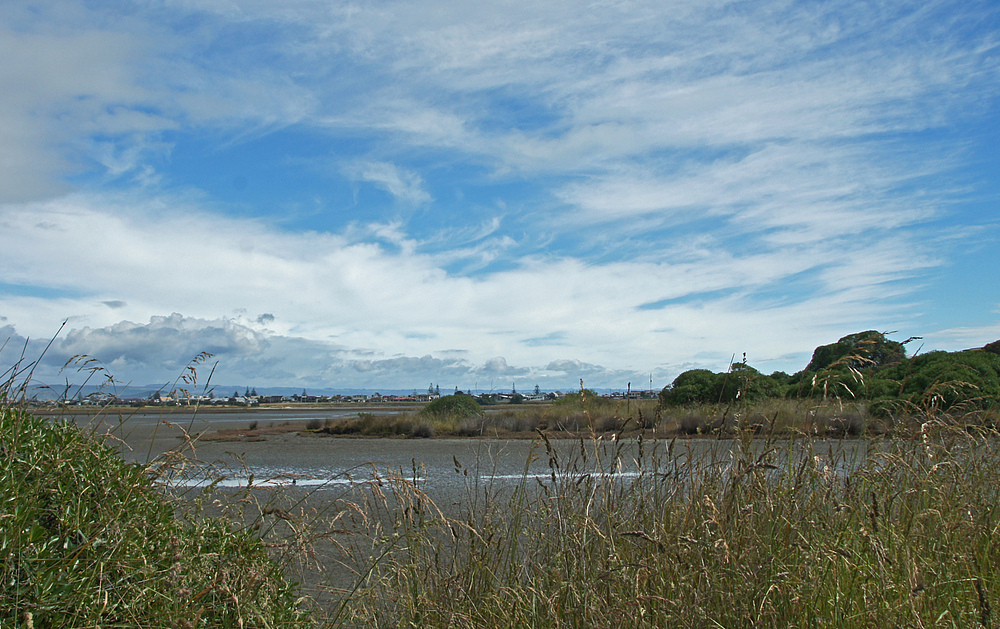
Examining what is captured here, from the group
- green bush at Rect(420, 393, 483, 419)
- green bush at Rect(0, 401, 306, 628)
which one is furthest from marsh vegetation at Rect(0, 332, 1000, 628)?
green bush at Rect(420, 393, 483, 419)

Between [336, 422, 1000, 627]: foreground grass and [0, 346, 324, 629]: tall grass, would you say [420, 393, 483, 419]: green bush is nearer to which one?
[336, 422, 1000, 627]: foreground grass

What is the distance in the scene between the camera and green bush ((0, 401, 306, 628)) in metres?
2.43

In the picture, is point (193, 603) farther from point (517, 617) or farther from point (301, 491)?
point (301, 491)

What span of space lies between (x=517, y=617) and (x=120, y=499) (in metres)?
1.92

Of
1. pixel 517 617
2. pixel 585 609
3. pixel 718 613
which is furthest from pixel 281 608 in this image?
pixel 718 613

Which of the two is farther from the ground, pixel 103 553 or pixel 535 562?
pixel 103 553

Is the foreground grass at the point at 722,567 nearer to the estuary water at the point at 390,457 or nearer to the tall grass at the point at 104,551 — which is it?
the tall grass at the point at 104,551

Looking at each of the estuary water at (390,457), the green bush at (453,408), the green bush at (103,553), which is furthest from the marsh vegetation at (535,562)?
the green bush at (453,408)

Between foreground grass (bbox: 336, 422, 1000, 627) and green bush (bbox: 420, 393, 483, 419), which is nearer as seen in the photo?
foreground grass (bbox: 336, 422, 1000, 627)

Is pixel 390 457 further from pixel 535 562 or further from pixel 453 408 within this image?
pixel 535 562

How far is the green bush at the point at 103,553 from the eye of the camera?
7.98 feet

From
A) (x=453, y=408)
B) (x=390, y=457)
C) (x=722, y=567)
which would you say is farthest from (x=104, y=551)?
(x=453, y=408)

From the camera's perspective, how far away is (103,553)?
8.57ft

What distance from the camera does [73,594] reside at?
2459 millimetres
